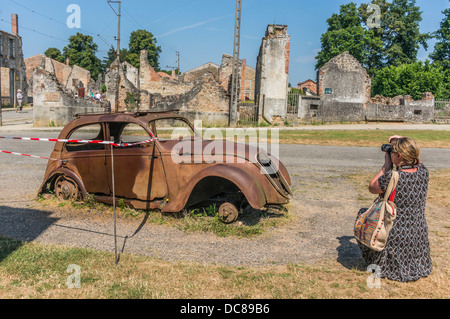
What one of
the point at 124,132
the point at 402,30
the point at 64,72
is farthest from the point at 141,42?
the point at 124,132

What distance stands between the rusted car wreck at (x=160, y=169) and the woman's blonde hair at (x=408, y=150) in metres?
1.95

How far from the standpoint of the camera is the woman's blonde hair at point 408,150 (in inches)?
144

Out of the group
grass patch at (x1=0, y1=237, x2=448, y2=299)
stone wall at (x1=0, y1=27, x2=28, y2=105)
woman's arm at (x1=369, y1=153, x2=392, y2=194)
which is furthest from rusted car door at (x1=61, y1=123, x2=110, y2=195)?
stone wall at (x1=0, y1=27, x2=28, y2=105)

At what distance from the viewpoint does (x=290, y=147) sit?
15258 mm

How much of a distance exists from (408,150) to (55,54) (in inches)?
3617

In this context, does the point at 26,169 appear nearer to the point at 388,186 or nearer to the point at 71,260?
the point at 71,260

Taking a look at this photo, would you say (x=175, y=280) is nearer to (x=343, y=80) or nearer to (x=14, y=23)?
(x=343, y=80)

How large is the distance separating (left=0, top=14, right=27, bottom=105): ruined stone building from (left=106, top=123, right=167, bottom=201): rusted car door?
4445 centimetres

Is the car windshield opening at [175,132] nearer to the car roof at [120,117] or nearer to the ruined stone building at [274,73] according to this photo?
the car roof at [120,117]

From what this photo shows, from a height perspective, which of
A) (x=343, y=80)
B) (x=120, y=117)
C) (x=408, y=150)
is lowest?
(x=408, y=150)

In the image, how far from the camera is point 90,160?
6.16m

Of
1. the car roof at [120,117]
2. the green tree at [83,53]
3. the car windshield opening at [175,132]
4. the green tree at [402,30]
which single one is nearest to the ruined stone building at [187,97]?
the car windshield opening at [175,132]
